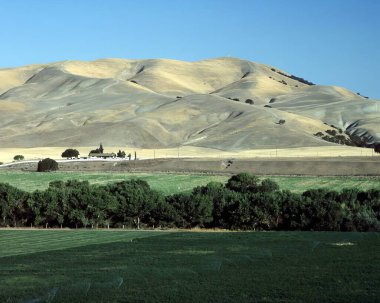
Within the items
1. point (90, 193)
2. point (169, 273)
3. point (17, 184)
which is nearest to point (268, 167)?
point (17, 184)

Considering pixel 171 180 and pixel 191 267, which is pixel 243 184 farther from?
pixel 191 267

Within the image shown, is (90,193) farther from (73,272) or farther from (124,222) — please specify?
(73,272)

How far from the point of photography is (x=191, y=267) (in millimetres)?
38188

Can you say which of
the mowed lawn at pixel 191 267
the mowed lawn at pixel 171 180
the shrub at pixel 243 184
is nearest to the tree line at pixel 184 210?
the mowed lawn at pixel 191 267

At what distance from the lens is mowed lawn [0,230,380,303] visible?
3095 centimetres

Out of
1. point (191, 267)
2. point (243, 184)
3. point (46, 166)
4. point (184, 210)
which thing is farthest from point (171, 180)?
point (191, 267)

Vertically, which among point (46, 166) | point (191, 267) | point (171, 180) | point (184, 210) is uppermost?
point (46, 166)

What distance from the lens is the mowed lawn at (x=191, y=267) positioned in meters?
31.0

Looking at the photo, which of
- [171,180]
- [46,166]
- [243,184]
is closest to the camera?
[243,184]

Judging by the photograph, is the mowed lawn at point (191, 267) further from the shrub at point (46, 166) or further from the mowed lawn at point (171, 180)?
the shrub at point (46, 166)

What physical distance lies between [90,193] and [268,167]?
158ft

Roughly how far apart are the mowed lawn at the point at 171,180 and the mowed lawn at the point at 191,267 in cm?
3015

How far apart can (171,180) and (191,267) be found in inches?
2171

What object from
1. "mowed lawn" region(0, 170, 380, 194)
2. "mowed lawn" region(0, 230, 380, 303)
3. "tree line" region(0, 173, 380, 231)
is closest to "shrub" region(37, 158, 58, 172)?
"mowed lawn" region(0, 170, 380, 194)
